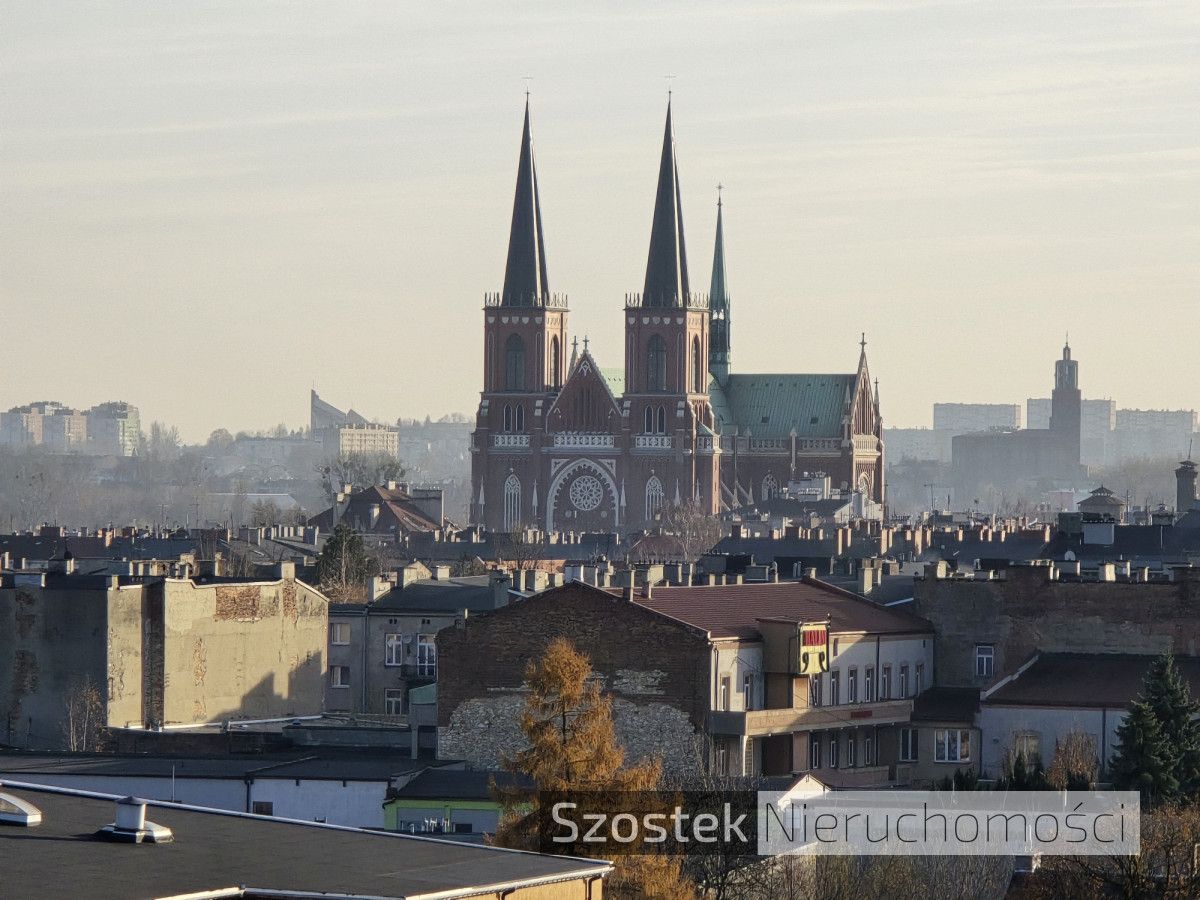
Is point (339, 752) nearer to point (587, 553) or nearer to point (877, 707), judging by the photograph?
point (877, 707)

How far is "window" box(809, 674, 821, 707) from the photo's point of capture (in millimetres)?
55838

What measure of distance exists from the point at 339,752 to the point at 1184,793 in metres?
15.5

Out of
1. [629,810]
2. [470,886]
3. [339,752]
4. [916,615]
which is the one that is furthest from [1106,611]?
[470,886]

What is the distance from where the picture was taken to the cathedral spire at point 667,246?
165 meters

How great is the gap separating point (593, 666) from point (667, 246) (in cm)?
11505

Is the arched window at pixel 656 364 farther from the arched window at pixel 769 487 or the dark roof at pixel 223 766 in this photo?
the dark roof at pixel 223 766

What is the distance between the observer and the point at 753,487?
17975 centimetres

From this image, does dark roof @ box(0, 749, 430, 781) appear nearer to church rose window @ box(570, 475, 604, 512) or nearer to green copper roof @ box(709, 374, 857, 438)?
church rose window @ box(570, 475, 604, 512)

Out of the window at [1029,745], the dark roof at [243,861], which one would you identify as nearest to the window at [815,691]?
the window at [1029,745]

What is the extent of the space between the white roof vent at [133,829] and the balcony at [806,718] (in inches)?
1089

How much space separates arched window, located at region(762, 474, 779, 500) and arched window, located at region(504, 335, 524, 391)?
662 inches

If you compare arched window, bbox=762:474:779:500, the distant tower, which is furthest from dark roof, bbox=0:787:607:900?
arched window, bbox=762:474:779:500

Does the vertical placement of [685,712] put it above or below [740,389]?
below

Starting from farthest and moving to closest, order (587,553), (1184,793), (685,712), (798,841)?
(587,553)
(685,712)
(1184,793)
(798,841)
